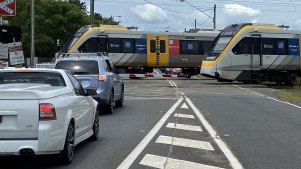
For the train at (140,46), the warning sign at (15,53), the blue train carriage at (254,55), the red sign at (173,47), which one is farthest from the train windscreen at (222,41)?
the warning sign at (15,53)

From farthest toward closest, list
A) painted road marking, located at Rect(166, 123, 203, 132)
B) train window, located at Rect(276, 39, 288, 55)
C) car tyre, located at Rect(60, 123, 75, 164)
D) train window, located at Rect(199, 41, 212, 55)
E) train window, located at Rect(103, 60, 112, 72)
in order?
train window, located at Rect(199, 41, 212, 55)
train window, located at Rect(276, 39, 288, 55)
train window, located at Rect(103, 60, 112, 72)
painted road marking, located at Rect(166, 123, 203, 132)
car tyre, located at Rect(60, 123, 75, 164)

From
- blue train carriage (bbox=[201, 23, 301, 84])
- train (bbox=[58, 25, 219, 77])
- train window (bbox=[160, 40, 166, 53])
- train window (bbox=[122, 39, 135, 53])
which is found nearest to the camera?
blue train carriage (bbox=[201, 23, 301, 84])

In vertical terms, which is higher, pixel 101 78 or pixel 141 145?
pixel 101 78

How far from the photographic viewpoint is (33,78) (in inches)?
384

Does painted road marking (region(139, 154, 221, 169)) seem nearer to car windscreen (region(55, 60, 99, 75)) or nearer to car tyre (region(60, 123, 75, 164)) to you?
car tyre (region(60, 123, 75, 164))

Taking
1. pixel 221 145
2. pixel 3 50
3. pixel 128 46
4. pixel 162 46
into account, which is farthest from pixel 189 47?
pixel 221 145

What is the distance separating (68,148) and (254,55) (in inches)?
1101

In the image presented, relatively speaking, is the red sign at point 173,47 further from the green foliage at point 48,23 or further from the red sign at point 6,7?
the green foliage at point 48,23

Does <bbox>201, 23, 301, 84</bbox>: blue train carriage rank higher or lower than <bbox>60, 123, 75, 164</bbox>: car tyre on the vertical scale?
higher

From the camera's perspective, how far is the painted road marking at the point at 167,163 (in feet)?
28.5

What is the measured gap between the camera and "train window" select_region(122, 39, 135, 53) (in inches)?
1565

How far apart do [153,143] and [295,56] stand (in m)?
27.6

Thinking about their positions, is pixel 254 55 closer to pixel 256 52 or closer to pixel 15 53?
pixel 256 52

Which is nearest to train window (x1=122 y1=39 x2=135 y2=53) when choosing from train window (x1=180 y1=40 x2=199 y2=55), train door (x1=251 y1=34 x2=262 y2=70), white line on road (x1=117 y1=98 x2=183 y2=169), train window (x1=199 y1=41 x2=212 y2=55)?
train window (x1=180 y1=40 x2=199 y2=55)
